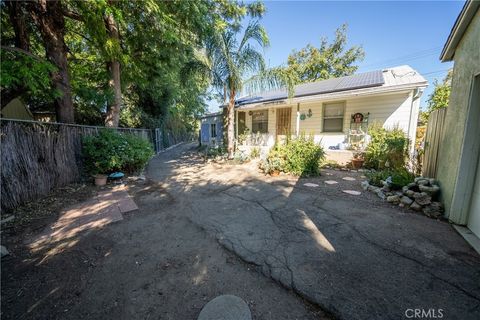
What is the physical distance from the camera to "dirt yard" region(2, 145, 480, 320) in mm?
1633

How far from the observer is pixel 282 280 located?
6.24ft

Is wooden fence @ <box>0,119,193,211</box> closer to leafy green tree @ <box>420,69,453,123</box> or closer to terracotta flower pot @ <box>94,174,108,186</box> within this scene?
terracotta flower pot @ <box>94,174,108,186</box>

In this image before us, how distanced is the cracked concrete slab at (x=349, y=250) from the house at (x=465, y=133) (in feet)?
1.02

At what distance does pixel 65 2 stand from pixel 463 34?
9310 mm

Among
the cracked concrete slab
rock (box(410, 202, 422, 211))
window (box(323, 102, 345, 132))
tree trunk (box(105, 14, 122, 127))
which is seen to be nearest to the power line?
window (box(323, 102, 345, 132))

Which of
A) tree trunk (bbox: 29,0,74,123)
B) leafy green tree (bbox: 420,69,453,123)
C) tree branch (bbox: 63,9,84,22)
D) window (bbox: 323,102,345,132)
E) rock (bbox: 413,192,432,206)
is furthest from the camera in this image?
leafy green tree (bbox: 420,69,453,123)

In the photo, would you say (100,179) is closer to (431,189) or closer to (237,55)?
(237,55)

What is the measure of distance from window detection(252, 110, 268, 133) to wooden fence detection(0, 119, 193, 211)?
321 inches

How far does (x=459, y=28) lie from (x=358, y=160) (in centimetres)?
444

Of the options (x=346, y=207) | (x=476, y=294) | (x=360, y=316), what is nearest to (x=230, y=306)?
(x=360, y=316)

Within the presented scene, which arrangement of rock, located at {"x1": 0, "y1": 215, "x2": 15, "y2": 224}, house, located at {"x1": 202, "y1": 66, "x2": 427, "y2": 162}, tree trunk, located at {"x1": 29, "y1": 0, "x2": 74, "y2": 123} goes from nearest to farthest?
rock, located at {"x1": 0, "y1": 215, "x2": 15, "y2": 224}, tree trunk, located at {"x1": 29, "y1": 0, "x2": 74, "y2": 123}, house, located at {"x1": 202, "y1": 66, "x2": 427, "y2": 162}

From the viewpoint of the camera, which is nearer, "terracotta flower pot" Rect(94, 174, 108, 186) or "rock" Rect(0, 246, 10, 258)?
"rock" Rect(0, 246, 10, 258)

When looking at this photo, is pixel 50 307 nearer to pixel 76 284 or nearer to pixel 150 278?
pixel 76 284

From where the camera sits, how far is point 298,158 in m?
6.08
